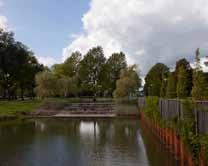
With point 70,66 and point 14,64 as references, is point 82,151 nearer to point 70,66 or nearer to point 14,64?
point 14,64

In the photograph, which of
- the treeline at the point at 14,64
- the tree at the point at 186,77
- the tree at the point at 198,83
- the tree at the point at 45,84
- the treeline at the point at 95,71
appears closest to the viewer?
the tree at the point at 198,83

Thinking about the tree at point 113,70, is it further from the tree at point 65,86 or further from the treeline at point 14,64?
the treeline at point 14,64

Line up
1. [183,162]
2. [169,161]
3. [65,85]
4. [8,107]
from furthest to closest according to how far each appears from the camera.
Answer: [65,85]
[8,107]
[169,161]
[183,162]

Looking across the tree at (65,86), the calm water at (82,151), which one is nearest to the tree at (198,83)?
the calm water at (82,151)

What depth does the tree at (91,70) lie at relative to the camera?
3343 inches

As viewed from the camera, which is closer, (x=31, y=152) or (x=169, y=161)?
(x=169, y=161)

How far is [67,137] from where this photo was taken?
26.2 meters

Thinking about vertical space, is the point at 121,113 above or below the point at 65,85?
below

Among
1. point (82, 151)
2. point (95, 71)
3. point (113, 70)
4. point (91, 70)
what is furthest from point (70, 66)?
point (82, 151)

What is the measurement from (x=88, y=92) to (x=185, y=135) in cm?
7411

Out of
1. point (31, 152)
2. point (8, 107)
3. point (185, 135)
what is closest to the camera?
point (185, 135)

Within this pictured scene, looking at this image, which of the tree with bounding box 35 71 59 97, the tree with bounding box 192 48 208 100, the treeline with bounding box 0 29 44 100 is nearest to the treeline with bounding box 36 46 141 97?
the treeline with bounding box 0 29 44 100

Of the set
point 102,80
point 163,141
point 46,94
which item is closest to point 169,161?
point 163,141

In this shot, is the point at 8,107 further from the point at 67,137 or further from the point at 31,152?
the point at 31,152
